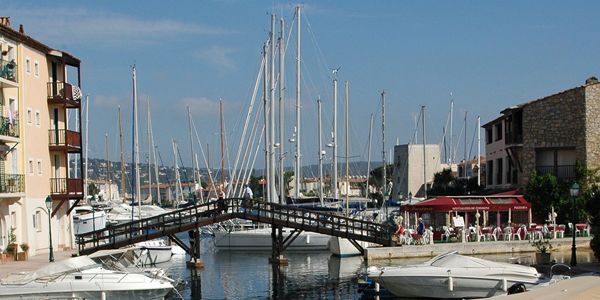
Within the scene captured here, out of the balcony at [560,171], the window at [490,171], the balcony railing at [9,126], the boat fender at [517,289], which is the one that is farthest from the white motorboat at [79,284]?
the window at [490,171]

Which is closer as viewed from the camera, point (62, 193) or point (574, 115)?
point (62, 193)

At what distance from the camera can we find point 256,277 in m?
42.9

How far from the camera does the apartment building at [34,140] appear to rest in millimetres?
43906

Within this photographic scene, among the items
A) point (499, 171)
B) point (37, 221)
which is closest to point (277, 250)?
point (37, 221)

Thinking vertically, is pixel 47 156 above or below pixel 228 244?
above

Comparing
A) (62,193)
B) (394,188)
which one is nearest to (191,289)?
(62,193)

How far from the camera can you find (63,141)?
49.8 m

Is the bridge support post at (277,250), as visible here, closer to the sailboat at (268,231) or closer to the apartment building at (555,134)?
the sailboat at (268,231)

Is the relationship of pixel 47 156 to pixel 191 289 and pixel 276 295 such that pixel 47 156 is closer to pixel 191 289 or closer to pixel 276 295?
pixel 191 289

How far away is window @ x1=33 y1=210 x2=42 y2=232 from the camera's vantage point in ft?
155

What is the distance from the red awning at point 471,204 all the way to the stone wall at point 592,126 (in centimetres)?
546

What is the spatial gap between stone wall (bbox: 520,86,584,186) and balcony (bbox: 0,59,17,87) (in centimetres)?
3283

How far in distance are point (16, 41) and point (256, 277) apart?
54.9ft

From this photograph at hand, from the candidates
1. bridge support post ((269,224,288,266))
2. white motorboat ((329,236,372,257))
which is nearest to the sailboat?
white motorboat ((329,236,372,257))
